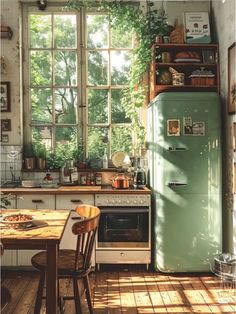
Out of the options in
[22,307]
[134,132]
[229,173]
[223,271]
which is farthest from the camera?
[134,132]

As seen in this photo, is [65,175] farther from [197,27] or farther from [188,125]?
[197,27]

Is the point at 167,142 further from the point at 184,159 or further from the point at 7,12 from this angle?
the point at 7,12

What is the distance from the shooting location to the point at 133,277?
4188 millimetres

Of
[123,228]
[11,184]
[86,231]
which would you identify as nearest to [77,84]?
[11,184]

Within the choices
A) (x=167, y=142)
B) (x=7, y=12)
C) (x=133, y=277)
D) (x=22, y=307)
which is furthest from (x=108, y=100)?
(x=22, y=307)

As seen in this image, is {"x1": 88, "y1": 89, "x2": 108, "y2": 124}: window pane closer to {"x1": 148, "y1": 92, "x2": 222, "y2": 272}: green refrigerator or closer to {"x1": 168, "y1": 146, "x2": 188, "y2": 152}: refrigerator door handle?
{"x1": 148, "y1": 92, "x2": 222, "y2": 272}: green refrigerator

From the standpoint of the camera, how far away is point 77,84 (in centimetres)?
510

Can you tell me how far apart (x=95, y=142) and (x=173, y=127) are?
123 cm

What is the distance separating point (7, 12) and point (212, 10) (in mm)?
2430

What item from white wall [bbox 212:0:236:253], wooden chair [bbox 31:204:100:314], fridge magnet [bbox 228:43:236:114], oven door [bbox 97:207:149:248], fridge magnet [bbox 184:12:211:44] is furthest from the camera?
fridge magnet [bbox 184:12:211:44]

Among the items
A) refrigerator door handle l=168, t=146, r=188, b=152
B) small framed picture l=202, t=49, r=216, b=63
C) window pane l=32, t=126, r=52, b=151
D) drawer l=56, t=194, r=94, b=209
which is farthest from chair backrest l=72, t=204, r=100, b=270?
small framed picture l=202, t=49, r=216, b=63

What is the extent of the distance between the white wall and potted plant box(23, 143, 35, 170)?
7.35 feet

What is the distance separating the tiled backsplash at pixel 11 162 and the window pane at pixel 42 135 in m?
0.26

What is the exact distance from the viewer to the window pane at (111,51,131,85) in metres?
5.11
